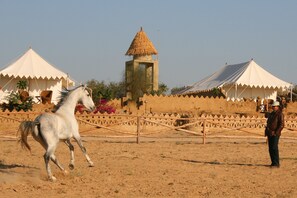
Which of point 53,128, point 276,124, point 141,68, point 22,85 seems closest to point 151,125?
point 276,124

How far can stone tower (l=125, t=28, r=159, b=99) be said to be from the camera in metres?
47.0

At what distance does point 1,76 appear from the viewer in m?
33.3

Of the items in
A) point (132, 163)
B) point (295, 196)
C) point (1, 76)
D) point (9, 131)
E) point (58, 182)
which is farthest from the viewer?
point (1, 76)

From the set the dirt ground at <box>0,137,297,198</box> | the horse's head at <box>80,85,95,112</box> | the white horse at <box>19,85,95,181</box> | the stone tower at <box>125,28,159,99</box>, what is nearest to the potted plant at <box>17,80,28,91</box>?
the stone tower at <box>125,28,159,99</box>

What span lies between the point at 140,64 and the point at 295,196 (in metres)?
39.0

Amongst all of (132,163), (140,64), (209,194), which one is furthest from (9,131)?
(140,64)

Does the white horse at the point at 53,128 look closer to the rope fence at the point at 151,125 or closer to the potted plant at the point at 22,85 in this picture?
the rope fence at the point at 151,125

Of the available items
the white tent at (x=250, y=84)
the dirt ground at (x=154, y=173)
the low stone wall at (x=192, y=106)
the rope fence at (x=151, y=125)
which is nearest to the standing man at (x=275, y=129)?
the dirt ground at (x=154, y=173)

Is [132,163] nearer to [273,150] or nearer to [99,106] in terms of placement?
[273,150]

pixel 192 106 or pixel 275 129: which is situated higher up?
pixel 192 106

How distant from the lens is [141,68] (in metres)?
48.6

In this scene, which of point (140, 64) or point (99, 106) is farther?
point (140, 64)

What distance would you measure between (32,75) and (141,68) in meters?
16.8

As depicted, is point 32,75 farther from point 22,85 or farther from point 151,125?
point 151,125
